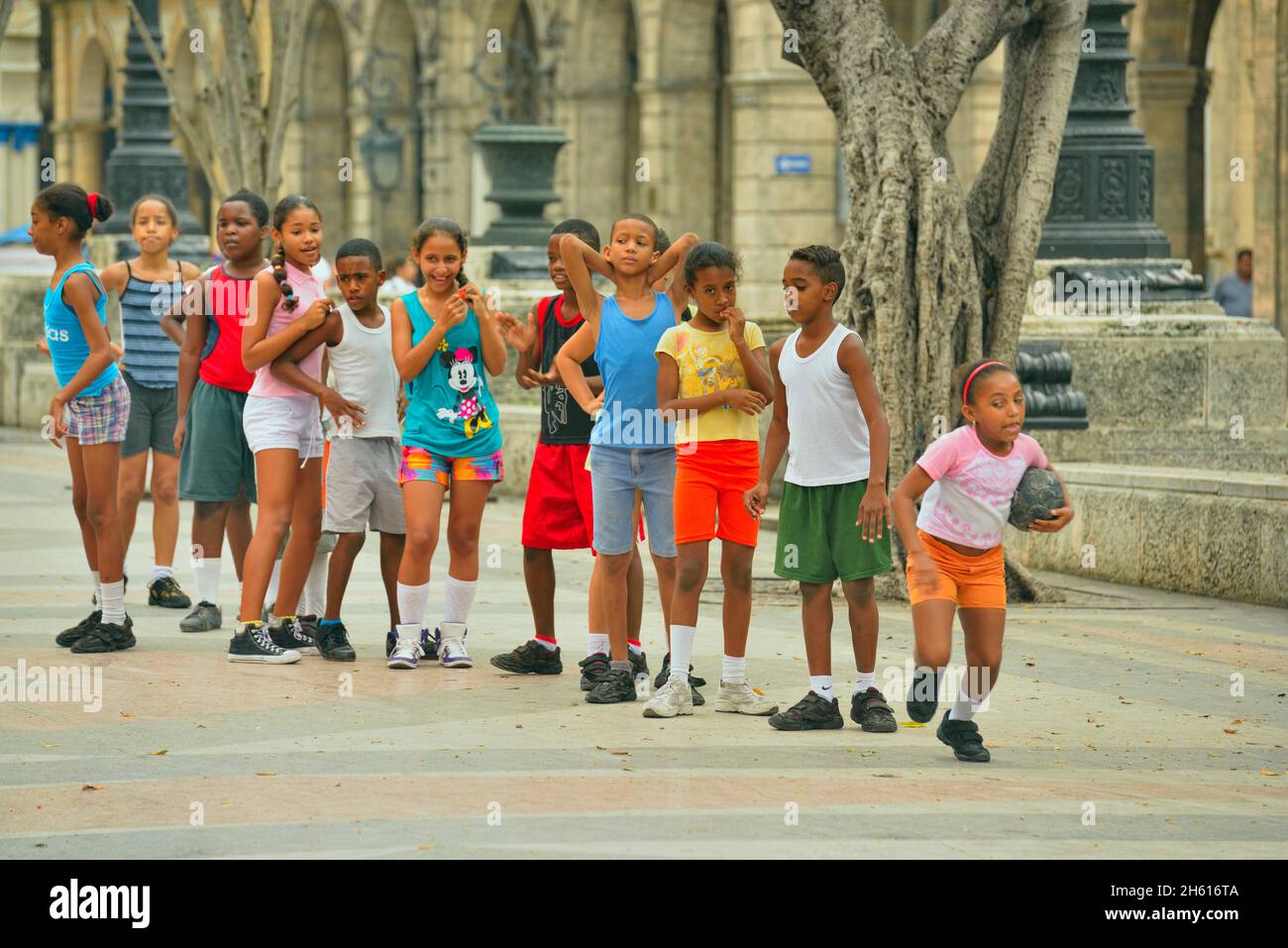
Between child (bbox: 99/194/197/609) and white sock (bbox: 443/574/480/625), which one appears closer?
white sock (bbox: 443/574/480/625)

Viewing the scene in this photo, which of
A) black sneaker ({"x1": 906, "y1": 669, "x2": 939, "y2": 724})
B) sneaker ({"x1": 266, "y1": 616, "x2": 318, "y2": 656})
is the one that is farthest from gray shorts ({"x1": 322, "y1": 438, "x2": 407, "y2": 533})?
black sneaker ({"x1": 906, "y1": 669, "x2": 939, "y2": 724})

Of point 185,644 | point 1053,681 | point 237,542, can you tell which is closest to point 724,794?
point 1053,681

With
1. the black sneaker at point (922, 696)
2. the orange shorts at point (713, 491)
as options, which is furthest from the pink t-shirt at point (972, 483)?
the orange shorts at point (713, 491)

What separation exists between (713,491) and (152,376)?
393cm

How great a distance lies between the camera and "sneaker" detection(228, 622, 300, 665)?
917 cm

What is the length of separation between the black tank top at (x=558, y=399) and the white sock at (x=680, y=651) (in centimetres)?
112

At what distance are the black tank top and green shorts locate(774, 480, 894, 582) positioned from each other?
1.32 m

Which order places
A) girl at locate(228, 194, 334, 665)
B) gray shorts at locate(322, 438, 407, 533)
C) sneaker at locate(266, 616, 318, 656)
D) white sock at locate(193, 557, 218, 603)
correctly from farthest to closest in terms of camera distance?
white sock at locate(193, 557, 218, 603) → sneaker at locate(266, 616, 318, 656) → gray shorts at locate(322, 438, 407, 533) → girl at locate(228, 194, 334, 665)

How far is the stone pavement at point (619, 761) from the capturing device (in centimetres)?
620

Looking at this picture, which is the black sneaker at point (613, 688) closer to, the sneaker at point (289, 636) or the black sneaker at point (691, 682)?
the black sneaker at point (691, 682)

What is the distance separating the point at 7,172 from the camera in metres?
43.4

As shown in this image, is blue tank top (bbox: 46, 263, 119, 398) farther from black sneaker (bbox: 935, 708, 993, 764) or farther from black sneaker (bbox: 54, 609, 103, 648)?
black sneaker (bbox: 935, 708, 993, 764)

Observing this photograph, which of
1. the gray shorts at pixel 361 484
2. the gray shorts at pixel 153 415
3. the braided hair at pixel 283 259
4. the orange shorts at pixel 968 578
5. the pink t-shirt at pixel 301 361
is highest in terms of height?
the braided hair at pixel 283 259

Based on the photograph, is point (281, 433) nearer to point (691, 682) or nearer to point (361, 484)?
point (361, 484)
